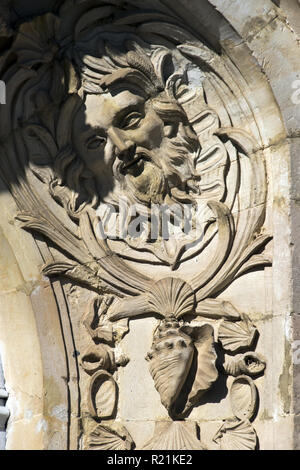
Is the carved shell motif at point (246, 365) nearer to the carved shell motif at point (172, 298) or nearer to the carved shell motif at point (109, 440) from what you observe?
the carved shell motif at point (172, 298)

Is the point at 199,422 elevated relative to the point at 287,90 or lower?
lower

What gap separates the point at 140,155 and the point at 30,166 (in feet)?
1.63

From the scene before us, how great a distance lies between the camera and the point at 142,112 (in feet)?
15.9

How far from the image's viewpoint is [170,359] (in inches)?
177

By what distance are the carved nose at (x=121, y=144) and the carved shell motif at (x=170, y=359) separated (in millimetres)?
782

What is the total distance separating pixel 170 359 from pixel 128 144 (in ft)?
3.25

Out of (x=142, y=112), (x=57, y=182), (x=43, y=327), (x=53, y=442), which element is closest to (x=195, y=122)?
(x=142, y=112)

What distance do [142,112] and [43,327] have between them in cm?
107

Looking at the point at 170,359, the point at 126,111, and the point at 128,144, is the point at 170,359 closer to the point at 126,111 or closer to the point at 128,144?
the point at 128,144

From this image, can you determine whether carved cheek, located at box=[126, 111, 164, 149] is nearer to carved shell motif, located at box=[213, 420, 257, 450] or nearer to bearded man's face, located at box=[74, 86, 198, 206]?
bearded man's face, located at box=[74, 86, 198, 206]

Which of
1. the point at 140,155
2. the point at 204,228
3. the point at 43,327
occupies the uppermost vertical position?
the point at 140,155

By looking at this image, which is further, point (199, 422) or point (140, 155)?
point (140, 155)

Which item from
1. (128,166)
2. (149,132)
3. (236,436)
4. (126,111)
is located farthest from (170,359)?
(126,111)

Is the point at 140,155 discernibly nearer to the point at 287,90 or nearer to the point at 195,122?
the point at 195,122
